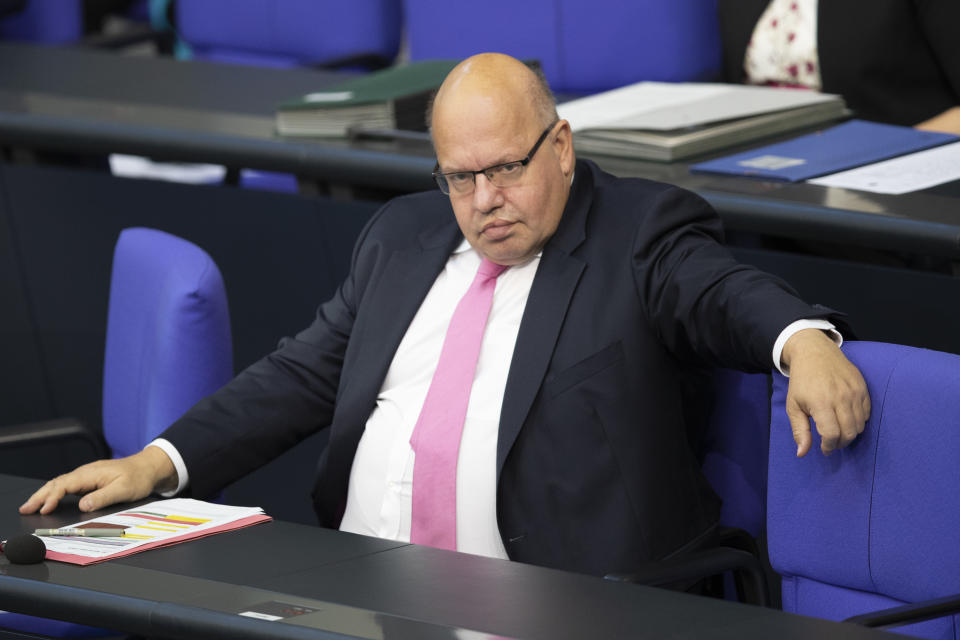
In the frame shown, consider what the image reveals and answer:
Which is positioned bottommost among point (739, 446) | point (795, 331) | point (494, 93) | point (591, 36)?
point (739, 446)

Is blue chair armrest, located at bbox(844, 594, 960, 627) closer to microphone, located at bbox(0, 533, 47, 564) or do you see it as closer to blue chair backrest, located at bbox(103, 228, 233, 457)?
microphone, located at bbox(0, 533, 47, 564)

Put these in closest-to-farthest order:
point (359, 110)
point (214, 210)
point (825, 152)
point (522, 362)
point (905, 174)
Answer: point (522, 362), point (905, 174), point (825, 152), point (359, 110), point (214, 210)

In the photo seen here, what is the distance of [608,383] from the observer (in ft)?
6.89

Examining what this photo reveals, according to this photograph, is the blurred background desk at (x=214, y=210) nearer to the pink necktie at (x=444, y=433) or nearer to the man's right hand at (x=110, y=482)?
the pink necktie at (x=444, y=433)

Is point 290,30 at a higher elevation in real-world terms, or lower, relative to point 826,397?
higher

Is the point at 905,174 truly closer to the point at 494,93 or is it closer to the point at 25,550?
the point at 494,93

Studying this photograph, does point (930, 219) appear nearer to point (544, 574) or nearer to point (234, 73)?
point (544, 574)

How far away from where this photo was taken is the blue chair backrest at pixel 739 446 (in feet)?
7.09

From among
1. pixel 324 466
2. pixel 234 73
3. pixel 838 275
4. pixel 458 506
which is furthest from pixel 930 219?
pixel 234 73

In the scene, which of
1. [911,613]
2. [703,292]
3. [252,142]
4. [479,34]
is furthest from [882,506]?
[479,34]

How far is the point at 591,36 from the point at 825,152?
1234mm

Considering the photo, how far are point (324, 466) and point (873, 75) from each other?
1557mm

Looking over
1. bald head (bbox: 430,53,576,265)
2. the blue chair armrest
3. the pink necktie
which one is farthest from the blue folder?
the blue chair armrest

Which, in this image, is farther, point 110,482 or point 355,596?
point 110,482
